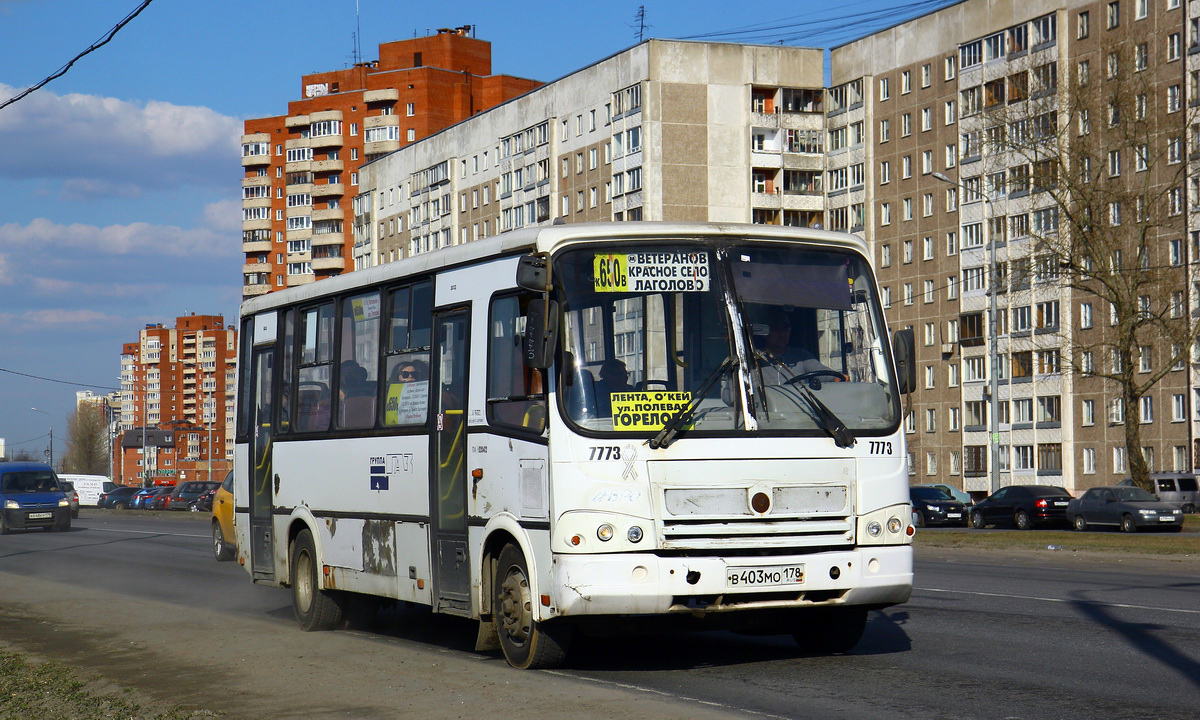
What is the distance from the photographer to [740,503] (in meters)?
10.2

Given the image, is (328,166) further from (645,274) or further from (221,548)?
(645,274)

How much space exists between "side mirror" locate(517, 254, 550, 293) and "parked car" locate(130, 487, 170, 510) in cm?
7230

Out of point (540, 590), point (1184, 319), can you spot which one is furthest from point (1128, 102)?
point (540, 590)

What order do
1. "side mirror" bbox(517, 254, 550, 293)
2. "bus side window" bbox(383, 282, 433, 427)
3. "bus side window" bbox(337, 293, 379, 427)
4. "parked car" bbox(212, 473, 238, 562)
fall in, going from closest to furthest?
"side mirror" bbox(517, 254, 550, 293), "bus side window" bbox(383, 282, 433, 427), "bus side window" bbox(337, 293, 379, 427), "parked car" bbox(212, 473, 238, 562)

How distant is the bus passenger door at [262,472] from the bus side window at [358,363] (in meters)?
2.03

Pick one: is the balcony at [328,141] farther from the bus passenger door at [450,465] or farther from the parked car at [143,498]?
the bus passenger door at [450,465]

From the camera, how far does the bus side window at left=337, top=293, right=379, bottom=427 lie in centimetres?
1318

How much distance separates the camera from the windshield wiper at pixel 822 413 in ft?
34.3

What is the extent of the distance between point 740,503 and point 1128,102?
4389 cm

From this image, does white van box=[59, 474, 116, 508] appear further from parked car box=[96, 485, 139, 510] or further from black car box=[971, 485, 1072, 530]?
black car box=[971, 485, 1072, 530]

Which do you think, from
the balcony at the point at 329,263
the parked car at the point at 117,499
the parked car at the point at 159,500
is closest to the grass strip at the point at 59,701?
the parked car at the point at 159,500

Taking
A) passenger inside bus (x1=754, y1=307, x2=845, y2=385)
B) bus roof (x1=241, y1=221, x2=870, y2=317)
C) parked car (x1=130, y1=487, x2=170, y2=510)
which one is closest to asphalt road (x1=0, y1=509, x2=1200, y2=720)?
passenger inside bus (x1=754, y1=307, x2=845, y2=385)

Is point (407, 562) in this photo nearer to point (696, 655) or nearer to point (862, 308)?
point (696, 655)

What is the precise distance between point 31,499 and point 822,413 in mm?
35752
